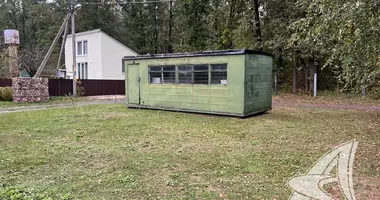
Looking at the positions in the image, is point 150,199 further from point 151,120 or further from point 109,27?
Result: point 109,27

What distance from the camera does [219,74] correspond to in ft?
30.0

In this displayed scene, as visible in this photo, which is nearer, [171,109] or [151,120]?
[151,120]

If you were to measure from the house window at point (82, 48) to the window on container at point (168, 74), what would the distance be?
14.2 metres

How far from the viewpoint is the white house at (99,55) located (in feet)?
70.8

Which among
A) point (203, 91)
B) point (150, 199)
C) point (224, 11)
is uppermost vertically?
point (224, 11)

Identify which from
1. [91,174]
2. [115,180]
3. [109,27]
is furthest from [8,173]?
[109,27]

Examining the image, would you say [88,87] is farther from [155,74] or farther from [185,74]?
[185,74]

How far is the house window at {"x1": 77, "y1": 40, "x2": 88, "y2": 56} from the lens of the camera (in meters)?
22.7

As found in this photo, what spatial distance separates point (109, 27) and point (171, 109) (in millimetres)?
20354

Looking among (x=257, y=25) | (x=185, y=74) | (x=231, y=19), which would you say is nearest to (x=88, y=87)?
(x=231, y=19)

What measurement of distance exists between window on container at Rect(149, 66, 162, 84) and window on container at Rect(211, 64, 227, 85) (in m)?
2.20

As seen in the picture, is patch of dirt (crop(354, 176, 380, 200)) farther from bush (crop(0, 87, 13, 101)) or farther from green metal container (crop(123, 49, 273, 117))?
bush (crop(0, 87, 13, 101))

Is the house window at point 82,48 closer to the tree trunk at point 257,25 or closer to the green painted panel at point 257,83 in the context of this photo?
the tree trunk at point 257,25

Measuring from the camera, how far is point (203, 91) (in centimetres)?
956
